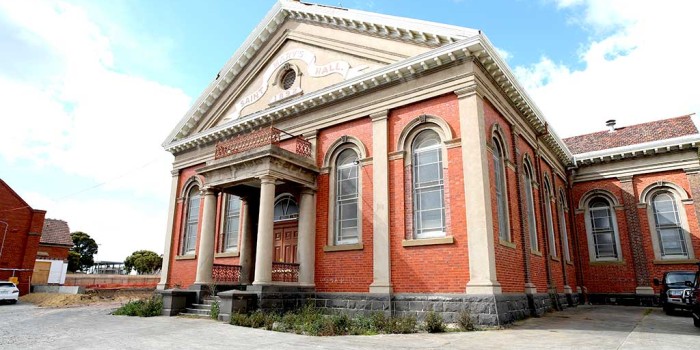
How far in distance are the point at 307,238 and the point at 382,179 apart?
10.2 feet

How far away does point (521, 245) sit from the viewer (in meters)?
13.3

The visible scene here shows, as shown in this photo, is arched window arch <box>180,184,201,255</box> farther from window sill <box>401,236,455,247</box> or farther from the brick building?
window sill <box>401,236,455,247</box>

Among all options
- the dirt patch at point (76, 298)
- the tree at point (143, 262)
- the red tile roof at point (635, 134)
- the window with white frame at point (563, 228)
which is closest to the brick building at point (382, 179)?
the window with white frame at point (563, 228)

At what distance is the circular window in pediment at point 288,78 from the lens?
16688 mm

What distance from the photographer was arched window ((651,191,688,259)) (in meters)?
18.8

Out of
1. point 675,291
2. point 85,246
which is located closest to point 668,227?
point 675,291

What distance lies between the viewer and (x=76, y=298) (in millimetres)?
21125

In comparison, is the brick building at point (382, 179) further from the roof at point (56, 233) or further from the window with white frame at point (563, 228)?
the roof at point (56, 233)

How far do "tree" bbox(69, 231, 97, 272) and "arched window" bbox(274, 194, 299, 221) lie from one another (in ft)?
223

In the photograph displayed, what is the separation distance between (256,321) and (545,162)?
48.5 feet

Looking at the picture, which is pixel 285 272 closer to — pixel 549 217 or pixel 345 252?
pixel 345 252

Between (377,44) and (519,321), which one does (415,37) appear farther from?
(519,321)

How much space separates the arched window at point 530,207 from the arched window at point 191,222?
1337cm

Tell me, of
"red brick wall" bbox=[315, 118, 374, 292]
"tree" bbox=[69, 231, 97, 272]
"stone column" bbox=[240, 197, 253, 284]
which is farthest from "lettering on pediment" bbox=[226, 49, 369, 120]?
"tree" bbox=[69, 231, 97, 272]
